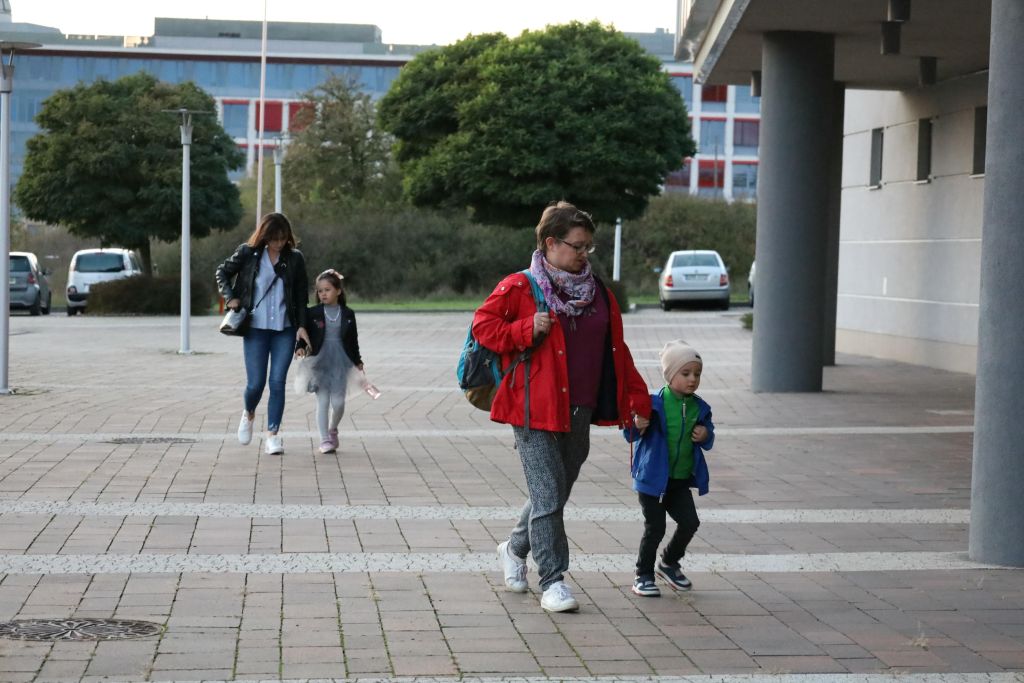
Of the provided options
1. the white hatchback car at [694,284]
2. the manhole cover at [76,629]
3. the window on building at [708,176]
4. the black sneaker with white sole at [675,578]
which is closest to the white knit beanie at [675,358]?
the black sneaker with white sole at [675,578]

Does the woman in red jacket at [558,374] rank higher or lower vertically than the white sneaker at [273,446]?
higher

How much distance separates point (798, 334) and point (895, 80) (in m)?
5.67

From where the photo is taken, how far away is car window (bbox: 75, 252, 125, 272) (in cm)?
4041

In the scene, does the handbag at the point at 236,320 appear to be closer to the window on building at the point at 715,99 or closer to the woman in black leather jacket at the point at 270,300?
the woman in black leather jacket at the point at 270,300

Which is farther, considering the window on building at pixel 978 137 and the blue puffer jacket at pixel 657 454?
the window on building at pixel 978 137

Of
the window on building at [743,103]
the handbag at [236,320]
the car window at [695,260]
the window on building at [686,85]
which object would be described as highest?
the window on building at [686,85]

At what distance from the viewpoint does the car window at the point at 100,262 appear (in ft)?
133

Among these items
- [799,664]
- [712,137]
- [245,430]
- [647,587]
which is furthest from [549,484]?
[712,137]

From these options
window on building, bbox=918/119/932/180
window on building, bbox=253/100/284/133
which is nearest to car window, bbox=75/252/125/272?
window on building, bbox=918/119/932/180

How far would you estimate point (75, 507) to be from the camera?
331 inches

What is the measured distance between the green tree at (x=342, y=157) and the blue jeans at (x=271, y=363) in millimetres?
48234

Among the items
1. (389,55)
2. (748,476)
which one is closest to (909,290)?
(748,476)

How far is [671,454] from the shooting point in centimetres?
636

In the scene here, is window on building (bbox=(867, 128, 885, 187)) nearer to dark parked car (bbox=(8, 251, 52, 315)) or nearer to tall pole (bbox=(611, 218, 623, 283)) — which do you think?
dark parked car (bbox=(8, 251, 52, 315))
